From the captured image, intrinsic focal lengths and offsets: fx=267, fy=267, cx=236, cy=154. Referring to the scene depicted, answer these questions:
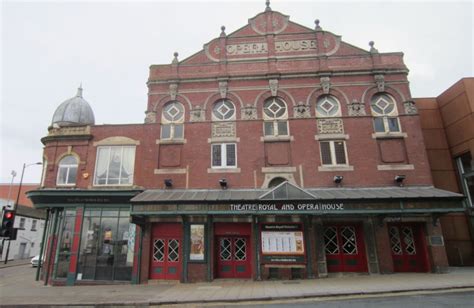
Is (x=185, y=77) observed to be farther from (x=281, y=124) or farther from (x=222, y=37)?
(x=281, y=124)

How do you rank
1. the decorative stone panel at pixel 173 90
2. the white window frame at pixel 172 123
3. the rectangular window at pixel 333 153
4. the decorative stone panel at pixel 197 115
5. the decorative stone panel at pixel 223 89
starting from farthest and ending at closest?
the decorative stone panel at pixel 173 90, the decorative stone panel at pixel 223 89, the decorative stone panel at pixel 197 115, the white window frame at pixel 172 123, the rectangular window at pixel 333 153

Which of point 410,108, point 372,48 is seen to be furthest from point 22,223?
point 410,108

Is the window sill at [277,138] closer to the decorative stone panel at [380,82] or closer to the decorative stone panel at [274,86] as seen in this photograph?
the decorative stone panel at [274,86]

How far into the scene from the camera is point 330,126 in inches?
629

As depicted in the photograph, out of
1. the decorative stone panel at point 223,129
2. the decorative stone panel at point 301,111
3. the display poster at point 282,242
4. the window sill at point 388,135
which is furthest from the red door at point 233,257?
the window sill at point 388,135

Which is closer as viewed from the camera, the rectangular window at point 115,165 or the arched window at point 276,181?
the arched window at point 276,181

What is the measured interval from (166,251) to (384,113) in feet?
49.2

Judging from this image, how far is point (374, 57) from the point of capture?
663 inches

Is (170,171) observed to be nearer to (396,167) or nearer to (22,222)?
(396,167)

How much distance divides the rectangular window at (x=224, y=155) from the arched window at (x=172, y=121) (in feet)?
7.97

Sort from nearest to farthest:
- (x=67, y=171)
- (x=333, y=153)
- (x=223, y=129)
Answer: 1. (x=333, y=153)
2. (x=67, y=171)
3. (x=223, y=129)

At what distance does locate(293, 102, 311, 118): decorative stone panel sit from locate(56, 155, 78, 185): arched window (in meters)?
13.8

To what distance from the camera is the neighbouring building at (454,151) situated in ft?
52.4

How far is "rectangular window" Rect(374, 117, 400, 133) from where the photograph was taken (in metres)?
15.8
